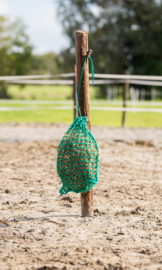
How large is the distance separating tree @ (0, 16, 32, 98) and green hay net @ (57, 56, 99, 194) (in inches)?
1145

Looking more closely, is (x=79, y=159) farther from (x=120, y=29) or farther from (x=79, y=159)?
(x=120, y=29)

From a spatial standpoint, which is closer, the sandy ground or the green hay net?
the sandy ground

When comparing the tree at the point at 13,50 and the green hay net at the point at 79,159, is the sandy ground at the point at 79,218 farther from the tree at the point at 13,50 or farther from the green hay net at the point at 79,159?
the tree at the point at 13,50

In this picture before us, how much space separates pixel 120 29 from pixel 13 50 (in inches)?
436

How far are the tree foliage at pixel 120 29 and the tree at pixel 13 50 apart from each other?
5.03m

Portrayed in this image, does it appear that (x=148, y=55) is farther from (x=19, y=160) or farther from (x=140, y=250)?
(x=140, y=250)

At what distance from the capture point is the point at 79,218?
2.88 metres

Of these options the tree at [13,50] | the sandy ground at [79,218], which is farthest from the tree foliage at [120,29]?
the sandy ground at [79,218]

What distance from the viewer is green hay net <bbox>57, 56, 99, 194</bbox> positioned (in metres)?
2.61

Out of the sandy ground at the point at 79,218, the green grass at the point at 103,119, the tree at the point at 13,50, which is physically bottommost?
the green grass at the point at 103,119

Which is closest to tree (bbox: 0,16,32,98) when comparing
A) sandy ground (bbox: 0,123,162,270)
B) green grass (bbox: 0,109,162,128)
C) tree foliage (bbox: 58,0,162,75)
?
tree foliage (bbox: 58,0,162,75)

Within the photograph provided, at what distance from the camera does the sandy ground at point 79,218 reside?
2.15 meters

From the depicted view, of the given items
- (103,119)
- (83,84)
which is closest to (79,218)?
(83,84)

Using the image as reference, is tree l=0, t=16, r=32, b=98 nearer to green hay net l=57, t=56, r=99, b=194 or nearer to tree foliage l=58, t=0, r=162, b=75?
tree foliage l=58, t=0, r=162, b=75
